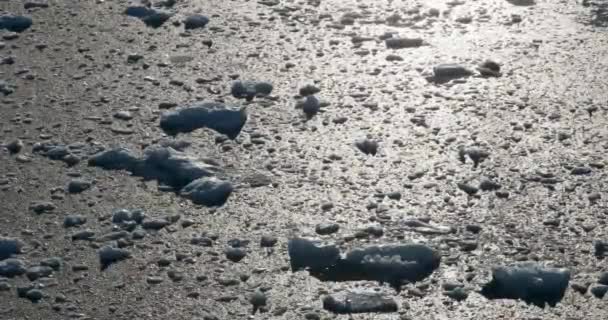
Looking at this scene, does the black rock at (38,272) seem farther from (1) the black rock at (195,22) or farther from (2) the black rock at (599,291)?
(1) the black rock at (195,22)

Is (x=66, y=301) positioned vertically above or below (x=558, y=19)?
below

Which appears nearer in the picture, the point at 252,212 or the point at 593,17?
the point at 252,212

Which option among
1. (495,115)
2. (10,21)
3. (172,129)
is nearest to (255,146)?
(172,129)

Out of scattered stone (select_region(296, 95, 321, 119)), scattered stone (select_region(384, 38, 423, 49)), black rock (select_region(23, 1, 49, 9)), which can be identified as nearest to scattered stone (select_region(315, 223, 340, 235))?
scattered stone (select_region(296, 95, 321, 119))

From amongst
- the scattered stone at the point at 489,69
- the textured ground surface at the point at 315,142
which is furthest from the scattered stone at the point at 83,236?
the scattered stone at the point at 489,69

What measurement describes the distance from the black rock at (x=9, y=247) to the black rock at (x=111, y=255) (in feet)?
0.62

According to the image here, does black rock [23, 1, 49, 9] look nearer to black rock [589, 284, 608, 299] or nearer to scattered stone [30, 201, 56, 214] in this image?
scattered stone [30, 201, 56, 214]

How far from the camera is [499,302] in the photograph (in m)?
2.43

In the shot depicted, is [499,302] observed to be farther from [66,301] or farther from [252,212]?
[66,301]

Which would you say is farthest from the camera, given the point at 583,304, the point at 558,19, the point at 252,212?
the point at 558,19

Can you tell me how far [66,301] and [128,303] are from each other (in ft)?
0.44

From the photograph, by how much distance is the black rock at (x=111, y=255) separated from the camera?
2.58 m

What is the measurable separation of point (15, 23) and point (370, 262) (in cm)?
171

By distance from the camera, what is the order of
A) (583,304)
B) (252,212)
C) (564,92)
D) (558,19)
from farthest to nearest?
(558,19) → (564,92) → (252,212) → (583,304)
